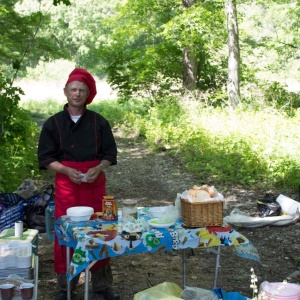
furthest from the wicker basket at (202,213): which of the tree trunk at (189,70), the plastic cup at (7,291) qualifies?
Answer: the tree trunk at (189,70)

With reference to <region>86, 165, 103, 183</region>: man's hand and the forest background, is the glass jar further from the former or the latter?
the forest background

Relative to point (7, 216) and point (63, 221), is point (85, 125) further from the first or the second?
Result: point (7, 216)

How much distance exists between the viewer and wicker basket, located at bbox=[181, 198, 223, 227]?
375cm

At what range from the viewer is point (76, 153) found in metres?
4.32

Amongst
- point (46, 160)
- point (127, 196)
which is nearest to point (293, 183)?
point (127, 196)

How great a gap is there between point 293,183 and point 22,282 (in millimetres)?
5921

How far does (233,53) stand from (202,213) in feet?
37.3

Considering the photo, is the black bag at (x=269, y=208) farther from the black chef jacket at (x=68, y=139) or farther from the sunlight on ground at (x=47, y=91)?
the sunlight on ground at (x=47, y=91)

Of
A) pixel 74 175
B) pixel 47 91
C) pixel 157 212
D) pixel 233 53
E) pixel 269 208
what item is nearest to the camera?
pixel 157 212

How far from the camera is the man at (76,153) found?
168 inches

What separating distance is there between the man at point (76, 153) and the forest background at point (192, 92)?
2747 millimetres

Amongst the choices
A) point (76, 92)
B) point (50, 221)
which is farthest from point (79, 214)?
point (50, 221)

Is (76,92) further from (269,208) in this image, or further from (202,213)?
(269,208)

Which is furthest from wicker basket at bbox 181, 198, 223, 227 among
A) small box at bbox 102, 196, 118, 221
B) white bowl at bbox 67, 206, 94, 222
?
white bowl at bbox 67, 206, 94, 222
